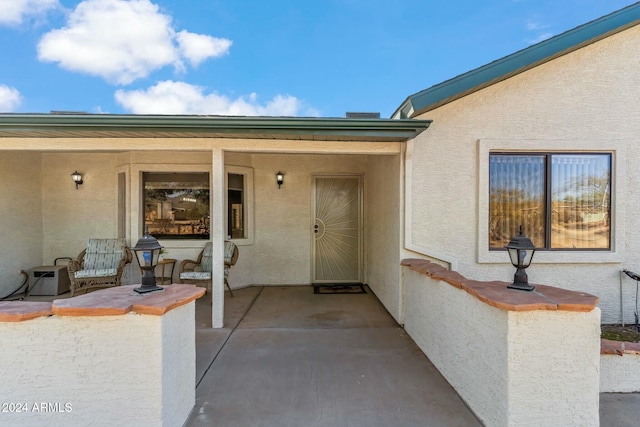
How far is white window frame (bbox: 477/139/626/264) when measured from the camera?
413 cm

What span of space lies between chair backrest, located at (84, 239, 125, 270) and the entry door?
3796 mm

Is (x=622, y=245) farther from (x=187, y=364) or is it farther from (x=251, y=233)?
(x=251, y=233)

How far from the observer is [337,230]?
670cm

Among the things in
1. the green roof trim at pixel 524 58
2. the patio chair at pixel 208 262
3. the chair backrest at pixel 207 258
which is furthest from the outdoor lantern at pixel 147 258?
the chair backrest at pixel 207 258

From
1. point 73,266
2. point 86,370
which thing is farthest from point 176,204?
point 86,370

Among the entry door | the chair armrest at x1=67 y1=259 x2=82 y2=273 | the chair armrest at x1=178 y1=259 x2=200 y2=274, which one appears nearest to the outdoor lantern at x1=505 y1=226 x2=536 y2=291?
the entry door

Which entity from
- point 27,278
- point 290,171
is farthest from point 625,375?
point 27,278

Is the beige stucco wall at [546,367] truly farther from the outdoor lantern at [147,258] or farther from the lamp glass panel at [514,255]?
the outdoor lantern at [147,258]

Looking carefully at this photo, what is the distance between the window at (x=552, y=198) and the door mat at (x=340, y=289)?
272cm

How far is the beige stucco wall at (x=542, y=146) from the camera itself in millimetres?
4109

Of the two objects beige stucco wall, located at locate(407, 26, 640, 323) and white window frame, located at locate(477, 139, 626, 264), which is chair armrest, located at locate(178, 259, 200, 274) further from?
white window frame, located at locate(477, 139, 626, 264)

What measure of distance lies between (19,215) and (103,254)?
1729 mm

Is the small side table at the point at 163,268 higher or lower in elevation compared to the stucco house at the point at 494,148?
lower

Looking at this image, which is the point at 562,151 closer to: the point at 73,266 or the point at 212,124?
the point at 212,124
